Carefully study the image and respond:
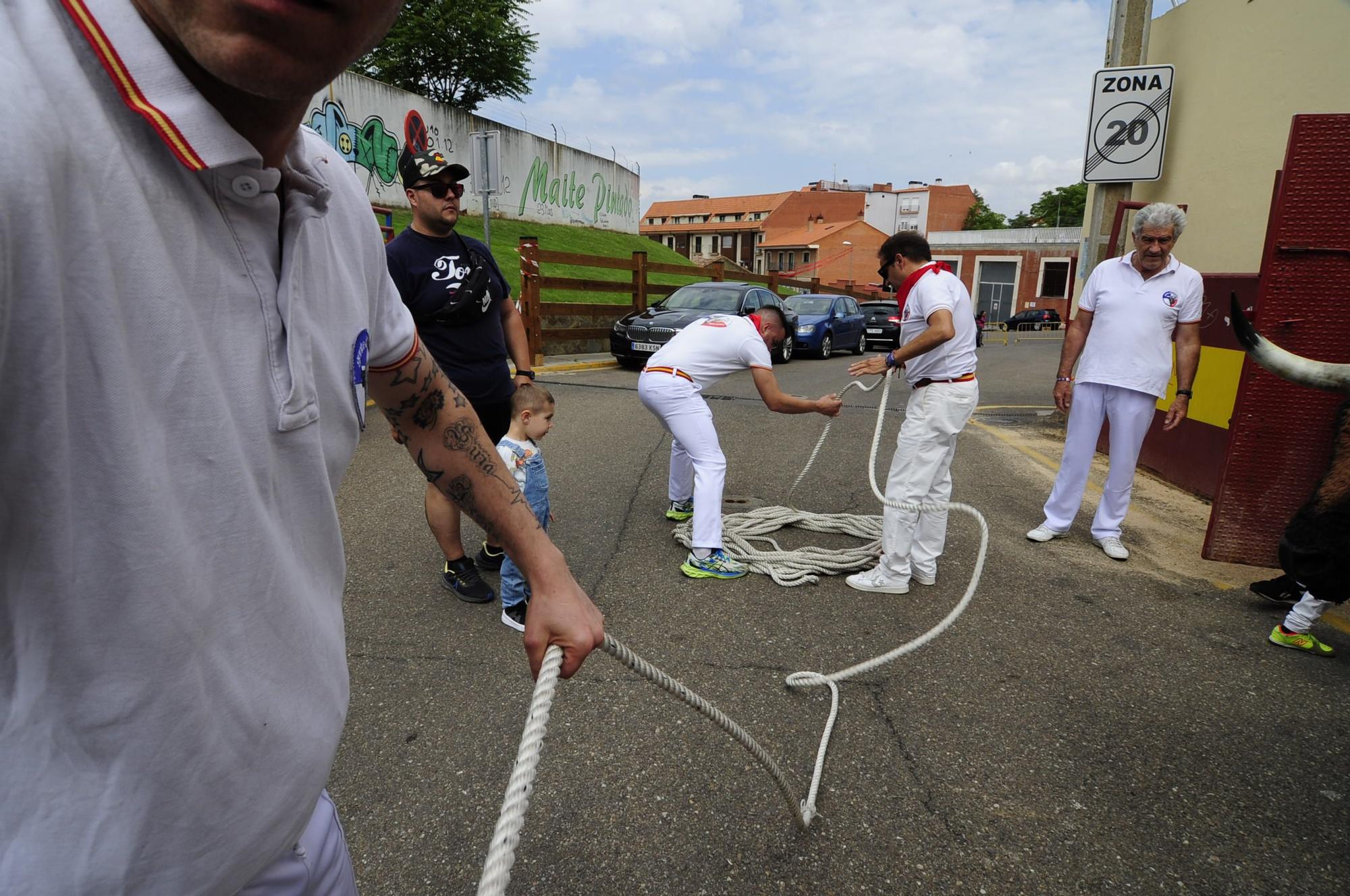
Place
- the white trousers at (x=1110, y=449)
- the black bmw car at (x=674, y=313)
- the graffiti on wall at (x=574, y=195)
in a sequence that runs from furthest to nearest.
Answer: the graffiti on wall at (x=574, y=195)
the black bmw car at (x=674, y=313)
the white trousers at (x=1110, y=449)

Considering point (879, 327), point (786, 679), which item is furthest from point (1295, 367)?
point (879, 327)

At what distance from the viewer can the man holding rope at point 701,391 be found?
439 cm

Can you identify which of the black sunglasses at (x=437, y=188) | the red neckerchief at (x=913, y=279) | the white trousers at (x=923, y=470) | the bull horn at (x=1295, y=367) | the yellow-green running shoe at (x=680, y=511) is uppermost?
the black sunglasses at (x=437, y=188)

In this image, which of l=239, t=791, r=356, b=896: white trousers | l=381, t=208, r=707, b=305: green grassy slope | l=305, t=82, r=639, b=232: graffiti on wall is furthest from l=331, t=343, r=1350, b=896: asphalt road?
l=305, t=82, r=639, b=232: graffiti on wall

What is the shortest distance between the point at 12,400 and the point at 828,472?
652 centimetres

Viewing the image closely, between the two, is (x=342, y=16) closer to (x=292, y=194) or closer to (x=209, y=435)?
(x=292, y=194)

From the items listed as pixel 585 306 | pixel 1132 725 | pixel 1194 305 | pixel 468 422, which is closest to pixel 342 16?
pixel 468 422

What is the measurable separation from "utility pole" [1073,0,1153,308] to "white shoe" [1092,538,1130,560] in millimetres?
4439

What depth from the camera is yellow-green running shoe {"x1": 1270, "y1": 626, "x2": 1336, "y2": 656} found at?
360cm

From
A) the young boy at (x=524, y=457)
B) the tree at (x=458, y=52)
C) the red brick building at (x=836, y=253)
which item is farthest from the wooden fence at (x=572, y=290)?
the red brick building at (x=836, y=253)

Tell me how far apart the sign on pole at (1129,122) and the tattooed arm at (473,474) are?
843cm

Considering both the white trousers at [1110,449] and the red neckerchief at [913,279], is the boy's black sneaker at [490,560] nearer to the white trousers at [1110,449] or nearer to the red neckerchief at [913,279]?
the red neckerchief at [913,279]

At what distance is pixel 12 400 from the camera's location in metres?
0.65

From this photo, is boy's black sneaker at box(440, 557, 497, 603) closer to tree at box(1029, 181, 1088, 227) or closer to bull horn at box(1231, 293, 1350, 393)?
bull horn at box(1231, 293, 1350, 393)
